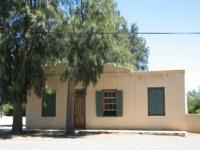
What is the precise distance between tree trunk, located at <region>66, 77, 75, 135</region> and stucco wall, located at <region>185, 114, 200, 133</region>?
22.3 feet

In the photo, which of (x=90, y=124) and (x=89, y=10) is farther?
(x=90, y=124)

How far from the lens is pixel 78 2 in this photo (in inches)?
965

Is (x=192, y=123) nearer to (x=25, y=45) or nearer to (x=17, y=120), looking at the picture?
(x=17, y=120)

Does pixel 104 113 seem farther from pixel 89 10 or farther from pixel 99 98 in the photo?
pixel 89 10

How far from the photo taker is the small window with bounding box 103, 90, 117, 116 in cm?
2683

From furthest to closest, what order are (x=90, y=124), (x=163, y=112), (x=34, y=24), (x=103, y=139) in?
(x=90, y=124)
(x=163, y=112)
(x=34, y=24)
(x=103, y=139)

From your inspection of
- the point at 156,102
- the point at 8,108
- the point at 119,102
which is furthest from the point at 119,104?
the point at 8,108

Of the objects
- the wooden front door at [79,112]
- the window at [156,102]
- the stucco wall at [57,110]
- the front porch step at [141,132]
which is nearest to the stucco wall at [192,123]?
the front porch step at [141,132]

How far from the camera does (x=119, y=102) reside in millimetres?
26422

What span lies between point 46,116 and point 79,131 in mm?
3368

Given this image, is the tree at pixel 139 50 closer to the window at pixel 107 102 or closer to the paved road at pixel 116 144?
the window at pixel 107 102

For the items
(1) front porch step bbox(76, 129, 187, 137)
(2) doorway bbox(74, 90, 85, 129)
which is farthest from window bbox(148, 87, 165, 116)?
(2) doorway bbox(74, 90, 85, 129)

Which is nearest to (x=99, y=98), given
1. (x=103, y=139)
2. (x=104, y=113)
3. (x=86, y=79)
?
(x=104, y=113)

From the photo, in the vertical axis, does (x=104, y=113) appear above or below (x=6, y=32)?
below
